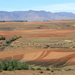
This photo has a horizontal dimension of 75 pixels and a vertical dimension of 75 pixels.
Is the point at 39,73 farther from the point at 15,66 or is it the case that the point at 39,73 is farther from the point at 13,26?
the point at 13,26

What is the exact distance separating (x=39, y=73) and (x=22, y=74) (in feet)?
6.87

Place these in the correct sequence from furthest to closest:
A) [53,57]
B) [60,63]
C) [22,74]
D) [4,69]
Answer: [53,57] → [60,63] → [4,69] → [22,74]

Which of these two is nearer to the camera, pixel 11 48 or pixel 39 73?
pixel 39 73

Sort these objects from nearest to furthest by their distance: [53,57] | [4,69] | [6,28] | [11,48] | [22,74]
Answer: [22,74]
[4,69]
[53,57]
[11,48]
[6,28]

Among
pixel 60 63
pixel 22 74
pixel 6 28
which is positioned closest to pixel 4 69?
pixel 22 74

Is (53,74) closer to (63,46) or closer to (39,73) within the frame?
(39,73)

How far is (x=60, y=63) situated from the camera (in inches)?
1409

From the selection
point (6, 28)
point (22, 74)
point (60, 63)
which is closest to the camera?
point (22, 74)

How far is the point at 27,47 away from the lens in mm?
56281

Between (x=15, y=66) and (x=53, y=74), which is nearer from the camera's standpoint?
(x=53, y=74)

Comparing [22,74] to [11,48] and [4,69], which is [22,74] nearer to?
[4,69]

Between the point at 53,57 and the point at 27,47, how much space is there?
614 inches

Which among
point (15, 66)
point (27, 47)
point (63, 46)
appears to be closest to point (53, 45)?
point (63, 46)

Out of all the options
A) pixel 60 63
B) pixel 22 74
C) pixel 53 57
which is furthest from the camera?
pixel 53 57
